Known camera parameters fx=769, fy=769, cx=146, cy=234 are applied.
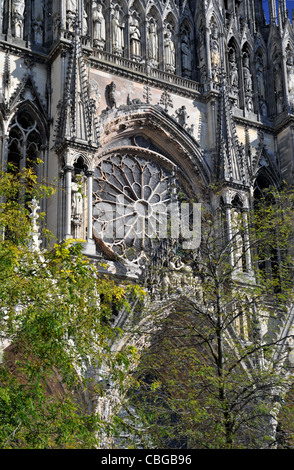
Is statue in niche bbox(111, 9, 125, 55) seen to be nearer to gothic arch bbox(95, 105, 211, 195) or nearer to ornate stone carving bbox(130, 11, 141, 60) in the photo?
ornate stone carving bbox(130, 11, 141, 60)

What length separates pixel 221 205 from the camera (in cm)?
2216

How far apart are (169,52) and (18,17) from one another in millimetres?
5250

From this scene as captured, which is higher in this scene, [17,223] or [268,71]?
[268,71]

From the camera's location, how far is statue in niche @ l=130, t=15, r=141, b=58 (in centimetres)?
2344

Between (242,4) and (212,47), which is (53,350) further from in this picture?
(242,4)

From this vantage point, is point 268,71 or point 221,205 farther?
point 268,71

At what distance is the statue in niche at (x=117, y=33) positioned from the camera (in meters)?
23.0

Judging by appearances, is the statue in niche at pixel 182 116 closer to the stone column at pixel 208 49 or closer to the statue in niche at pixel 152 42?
the stone column at pixel 208 49

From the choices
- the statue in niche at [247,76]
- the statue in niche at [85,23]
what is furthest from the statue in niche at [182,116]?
the statue in niche at [85,23]

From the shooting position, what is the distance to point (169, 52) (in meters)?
24.4

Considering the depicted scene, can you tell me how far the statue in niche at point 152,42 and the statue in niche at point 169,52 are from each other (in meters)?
0.33

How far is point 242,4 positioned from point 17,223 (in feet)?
58.3

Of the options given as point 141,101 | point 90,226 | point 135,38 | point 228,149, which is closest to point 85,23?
point 135,38

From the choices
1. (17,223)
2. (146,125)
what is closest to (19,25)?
(146,125)
